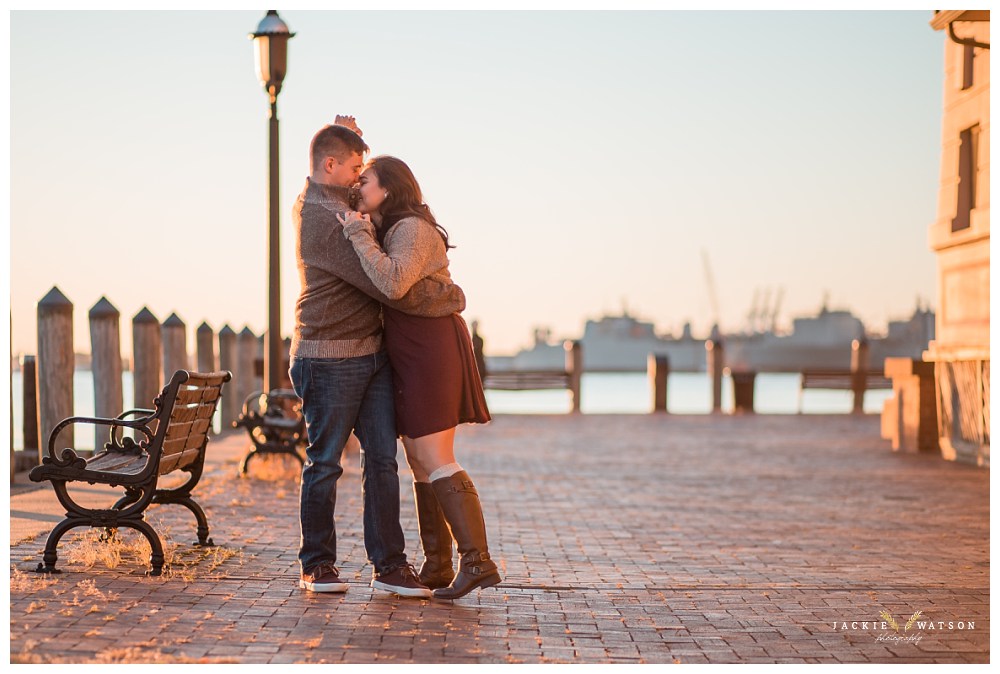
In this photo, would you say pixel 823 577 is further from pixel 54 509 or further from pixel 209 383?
pixel 54 509

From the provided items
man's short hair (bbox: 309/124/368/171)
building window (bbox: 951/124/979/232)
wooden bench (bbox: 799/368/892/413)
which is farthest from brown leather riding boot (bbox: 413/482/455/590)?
wooden bench (bbox: 799/368/892/413)

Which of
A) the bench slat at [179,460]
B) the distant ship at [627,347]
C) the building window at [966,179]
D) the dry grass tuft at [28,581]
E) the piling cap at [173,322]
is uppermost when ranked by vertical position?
the building window at [966,179]

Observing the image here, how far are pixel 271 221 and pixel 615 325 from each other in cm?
13987

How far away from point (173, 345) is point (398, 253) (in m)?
9.69

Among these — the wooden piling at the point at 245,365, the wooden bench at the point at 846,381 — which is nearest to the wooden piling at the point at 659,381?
the wooden bench at the point at 846,381

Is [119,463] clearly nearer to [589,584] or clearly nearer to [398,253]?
[398,253]

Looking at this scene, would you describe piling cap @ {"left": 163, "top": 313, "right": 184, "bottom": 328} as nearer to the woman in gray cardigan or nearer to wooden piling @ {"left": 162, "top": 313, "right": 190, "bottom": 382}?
wooden piling @ {"left": 162, "top": 313, "right": 190, "bottom": 382}

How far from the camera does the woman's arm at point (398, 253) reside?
5.59m

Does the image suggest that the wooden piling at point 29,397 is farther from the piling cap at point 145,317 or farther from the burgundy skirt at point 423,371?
the burgundy skirt at point 423,371

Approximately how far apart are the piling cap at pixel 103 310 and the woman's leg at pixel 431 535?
6.20 m

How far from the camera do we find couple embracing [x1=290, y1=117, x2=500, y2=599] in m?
5.77

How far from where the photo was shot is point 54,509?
28.3 feet

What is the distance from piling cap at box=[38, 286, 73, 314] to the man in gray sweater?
5.05 m

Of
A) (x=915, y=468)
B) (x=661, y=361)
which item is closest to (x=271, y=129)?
(x=915, y=468)
